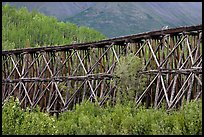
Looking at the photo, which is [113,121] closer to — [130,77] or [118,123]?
[118,123]

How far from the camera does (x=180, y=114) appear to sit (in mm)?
13281

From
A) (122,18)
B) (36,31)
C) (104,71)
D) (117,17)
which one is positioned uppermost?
(104,71)

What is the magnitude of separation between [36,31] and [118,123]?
5580cm

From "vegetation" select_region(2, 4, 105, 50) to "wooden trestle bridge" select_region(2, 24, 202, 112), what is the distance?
3927cm

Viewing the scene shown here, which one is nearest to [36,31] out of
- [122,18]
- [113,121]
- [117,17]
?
[113,121]

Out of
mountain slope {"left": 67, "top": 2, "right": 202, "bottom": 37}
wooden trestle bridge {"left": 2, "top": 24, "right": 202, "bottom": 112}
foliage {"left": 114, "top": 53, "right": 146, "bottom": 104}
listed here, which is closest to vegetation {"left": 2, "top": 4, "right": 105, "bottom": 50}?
wooden trestle bridge {"left": 2, "top": 24, "right": 202, "bottom": 112}

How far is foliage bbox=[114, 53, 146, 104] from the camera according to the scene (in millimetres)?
17938

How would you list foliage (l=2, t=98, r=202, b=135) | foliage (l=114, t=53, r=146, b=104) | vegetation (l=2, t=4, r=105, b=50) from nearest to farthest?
foliage (l=2, t=98, r=202, b=135) → foliage (l=114, t=53, r=146, b=104) → vegetation (l=2, t=4, r=105, b=50)

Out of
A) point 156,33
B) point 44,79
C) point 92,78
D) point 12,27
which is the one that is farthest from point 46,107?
point 12,27

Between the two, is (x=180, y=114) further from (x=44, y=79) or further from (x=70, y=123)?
(x=44, y=79)

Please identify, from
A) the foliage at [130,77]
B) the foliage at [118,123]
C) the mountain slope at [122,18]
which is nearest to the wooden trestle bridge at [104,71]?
the foliage at [130,77]

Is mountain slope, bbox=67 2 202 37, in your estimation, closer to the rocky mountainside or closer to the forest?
the rocky mountainside

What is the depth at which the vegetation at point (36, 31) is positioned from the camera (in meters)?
64.6

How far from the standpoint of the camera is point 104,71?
69.0 feet
